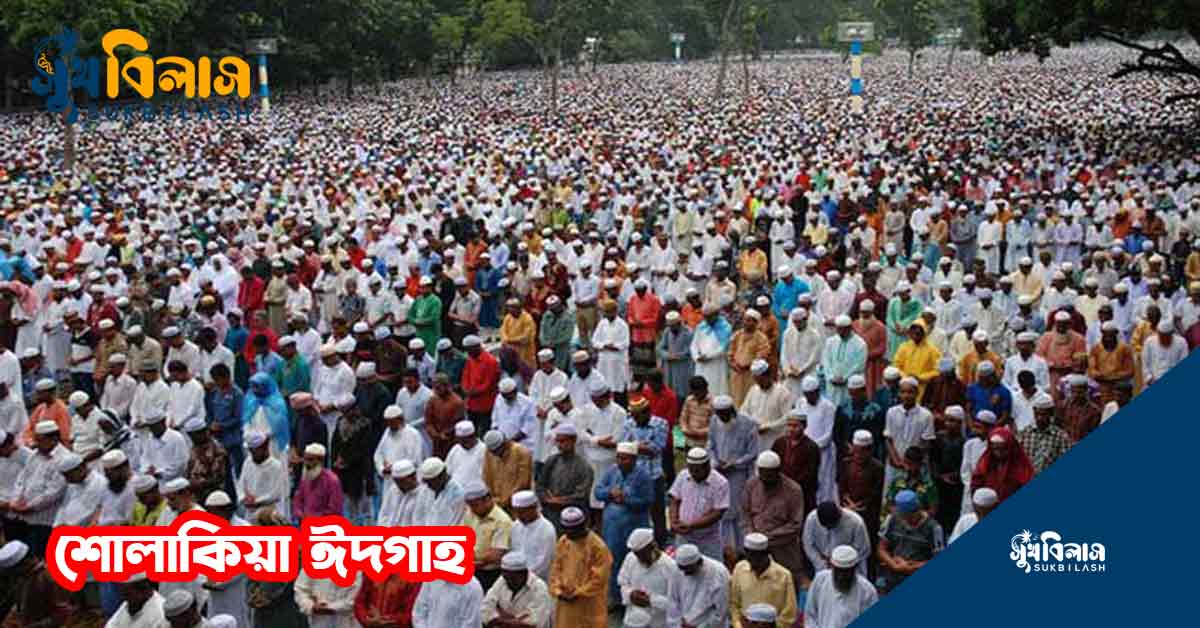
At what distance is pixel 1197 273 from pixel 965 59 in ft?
173

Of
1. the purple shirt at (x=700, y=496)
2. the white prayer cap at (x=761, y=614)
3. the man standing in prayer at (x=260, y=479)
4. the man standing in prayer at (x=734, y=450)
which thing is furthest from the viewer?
the man standing in prayer at (x=734, y=450)

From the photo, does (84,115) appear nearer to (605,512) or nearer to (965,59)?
(605,512)

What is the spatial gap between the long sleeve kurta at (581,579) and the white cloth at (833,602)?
2.92 feet

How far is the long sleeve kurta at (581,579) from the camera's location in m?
5.23

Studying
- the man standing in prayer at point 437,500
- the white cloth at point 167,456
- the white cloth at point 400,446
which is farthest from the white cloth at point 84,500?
the man standing in prayer at point 437,500

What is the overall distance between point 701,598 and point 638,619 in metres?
0.30

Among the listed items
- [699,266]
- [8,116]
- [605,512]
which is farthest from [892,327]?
[8,116]

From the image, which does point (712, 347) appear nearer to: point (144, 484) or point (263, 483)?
point (263, 483)

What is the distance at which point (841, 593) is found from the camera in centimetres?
498

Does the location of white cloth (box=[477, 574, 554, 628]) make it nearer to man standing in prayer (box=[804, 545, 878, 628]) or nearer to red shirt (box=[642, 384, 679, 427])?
man standing in prayer (box=[804, 545, 878, 628])

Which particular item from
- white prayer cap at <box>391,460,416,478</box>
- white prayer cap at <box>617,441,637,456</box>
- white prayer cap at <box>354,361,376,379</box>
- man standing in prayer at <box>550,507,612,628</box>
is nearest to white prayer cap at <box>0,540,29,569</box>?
white prayer cap at <box>391,460,416,478</box>

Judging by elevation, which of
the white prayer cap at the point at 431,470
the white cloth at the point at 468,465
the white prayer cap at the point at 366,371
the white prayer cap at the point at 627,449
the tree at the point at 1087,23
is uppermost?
the tree at the point at 1087,23

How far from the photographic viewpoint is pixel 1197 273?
1038cm

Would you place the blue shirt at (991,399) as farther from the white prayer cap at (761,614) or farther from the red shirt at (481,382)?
the red shirt at (481,382)
